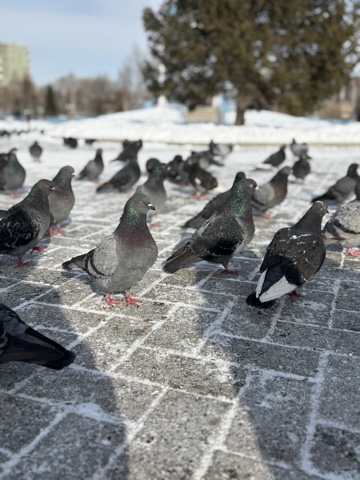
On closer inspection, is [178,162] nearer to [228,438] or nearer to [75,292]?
[75,292]

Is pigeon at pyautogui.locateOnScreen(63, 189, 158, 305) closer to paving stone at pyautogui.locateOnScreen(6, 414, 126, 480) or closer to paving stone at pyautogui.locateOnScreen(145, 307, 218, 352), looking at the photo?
paving stone at pyautogui.locateOnScreen(145, 307, 218, 352)

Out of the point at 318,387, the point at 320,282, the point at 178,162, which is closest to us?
the point at 318,387

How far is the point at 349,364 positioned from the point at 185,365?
48.2 inches

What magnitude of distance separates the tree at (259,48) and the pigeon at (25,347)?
2187 cm

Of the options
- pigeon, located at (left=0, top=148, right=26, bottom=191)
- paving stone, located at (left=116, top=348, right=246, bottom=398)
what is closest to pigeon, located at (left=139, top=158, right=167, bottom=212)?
pigeon, located at (left=0, top=148, right=26, bottom=191)

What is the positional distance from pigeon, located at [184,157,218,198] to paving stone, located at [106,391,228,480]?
704 cm

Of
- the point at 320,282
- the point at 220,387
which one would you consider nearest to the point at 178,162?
the point at 320,282

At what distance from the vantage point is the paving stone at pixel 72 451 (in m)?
2.44

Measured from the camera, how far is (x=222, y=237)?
502 cm

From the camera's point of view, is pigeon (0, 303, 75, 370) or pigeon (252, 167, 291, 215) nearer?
pigeon (0, 303, 75, 370)

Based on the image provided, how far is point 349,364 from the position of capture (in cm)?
347

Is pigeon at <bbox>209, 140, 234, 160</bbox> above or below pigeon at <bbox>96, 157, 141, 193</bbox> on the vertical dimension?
above

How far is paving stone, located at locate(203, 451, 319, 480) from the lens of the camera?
2.42 m

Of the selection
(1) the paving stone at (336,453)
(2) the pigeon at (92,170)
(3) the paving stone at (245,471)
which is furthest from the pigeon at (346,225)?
(2) the pigeon at (92,170)
